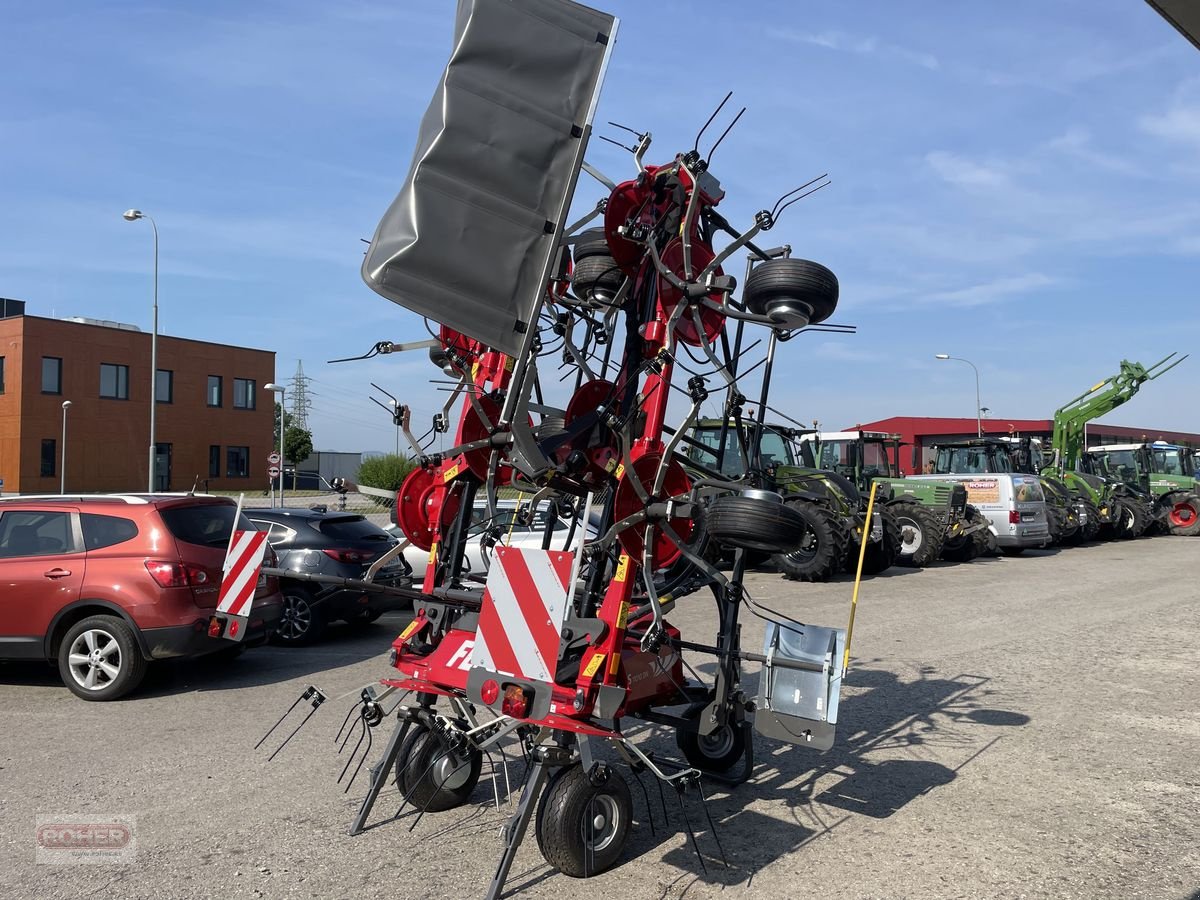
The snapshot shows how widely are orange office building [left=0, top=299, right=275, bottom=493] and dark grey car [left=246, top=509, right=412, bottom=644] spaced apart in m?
39.4

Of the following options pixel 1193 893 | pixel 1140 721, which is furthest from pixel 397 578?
pixel 1140 721

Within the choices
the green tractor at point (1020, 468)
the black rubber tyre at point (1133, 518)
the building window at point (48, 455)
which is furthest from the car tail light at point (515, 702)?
the building window at point (48, 455)

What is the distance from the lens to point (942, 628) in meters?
11.6

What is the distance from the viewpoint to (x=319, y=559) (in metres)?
10.9

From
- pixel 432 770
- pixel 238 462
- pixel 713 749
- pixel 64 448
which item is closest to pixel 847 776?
pixel 713 749

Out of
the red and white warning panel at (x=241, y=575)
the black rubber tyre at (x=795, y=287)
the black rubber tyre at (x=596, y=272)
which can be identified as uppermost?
the black rubber tyre at (x=596, y=272)

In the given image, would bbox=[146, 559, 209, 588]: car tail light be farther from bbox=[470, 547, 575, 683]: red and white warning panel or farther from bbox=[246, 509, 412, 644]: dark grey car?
bbox=[470, 547, 575, 683]: red and white warning panel

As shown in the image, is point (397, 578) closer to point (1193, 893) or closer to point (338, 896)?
point (338, 896)

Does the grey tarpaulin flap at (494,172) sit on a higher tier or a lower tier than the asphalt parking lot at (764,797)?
higher

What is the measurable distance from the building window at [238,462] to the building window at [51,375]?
997 cm

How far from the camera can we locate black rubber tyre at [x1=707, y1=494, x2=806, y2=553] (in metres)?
4.86

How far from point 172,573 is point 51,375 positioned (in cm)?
4716

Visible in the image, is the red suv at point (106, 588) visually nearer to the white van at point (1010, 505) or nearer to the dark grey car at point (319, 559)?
the dark grey car at point (319, 559)

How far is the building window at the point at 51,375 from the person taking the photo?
48094 millimetres
